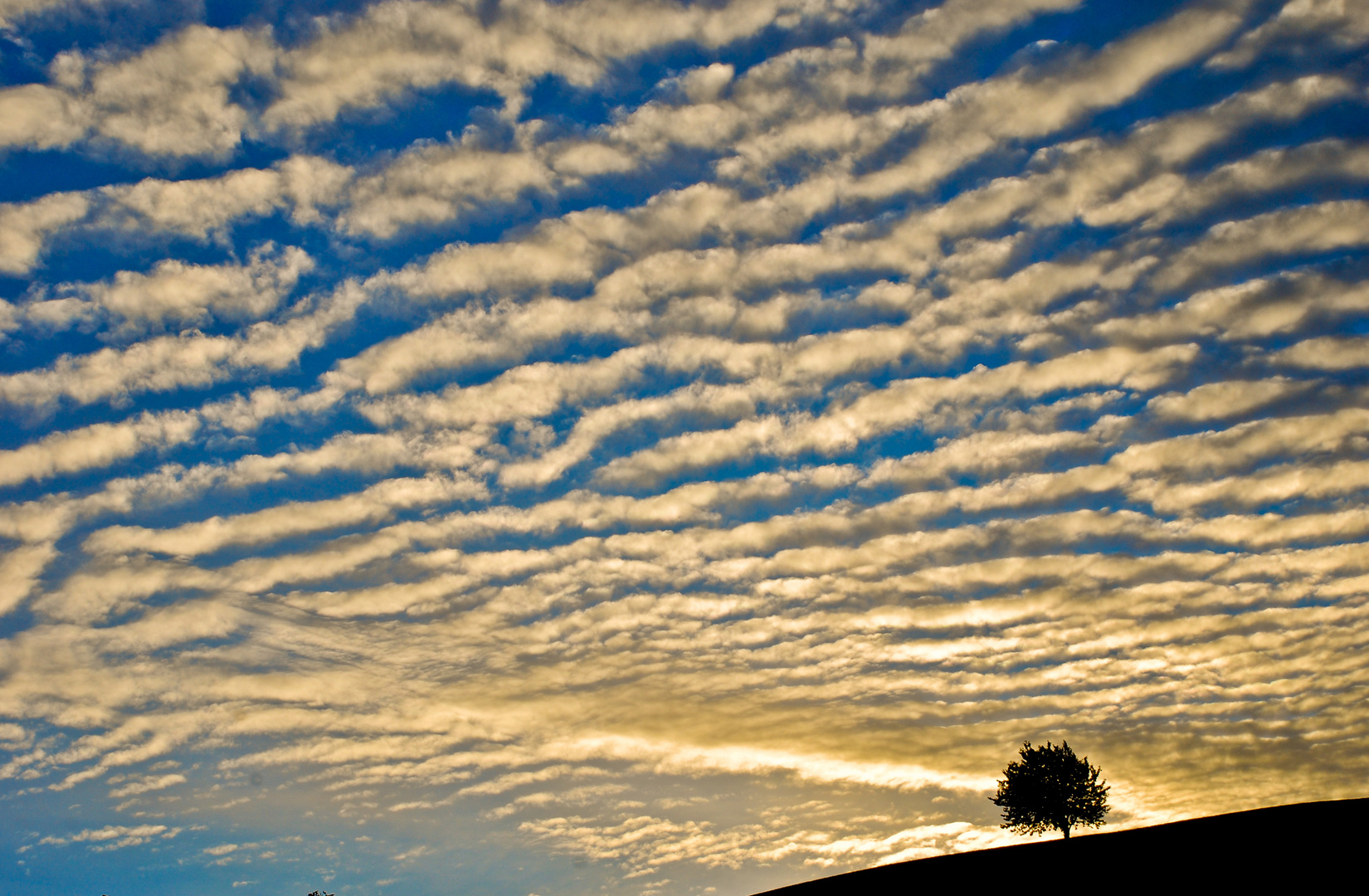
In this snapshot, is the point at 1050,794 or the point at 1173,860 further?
the point at 1050,794

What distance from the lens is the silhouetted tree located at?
87062 mm

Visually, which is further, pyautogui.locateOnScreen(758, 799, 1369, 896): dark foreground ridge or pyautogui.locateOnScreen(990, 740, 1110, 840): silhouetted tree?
pyautogui.locateOnScreen(990, 740, 1110, 840): silhouetted tree

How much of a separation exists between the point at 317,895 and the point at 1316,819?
127598 millimetres

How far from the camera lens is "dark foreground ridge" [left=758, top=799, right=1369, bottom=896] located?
4188cm

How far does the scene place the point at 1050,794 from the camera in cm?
8762

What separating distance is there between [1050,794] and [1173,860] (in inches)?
1763

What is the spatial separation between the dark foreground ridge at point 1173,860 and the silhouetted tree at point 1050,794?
109ft

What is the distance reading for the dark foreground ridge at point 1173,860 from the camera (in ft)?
137

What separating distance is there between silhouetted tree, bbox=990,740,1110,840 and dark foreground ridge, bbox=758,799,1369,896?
33270mm

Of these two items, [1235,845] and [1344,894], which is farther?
[1235,845]

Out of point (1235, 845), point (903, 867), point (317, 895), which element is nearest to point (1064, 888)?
point (1235, 845)

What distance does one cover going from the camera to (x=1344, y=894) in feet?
121

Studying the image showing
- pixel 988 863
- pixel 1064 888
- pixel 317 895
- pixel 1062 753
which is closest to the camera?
pixel 1064 888

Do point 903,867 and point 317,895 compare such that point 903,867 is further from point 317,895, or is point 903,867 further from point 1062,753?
point 317,895
